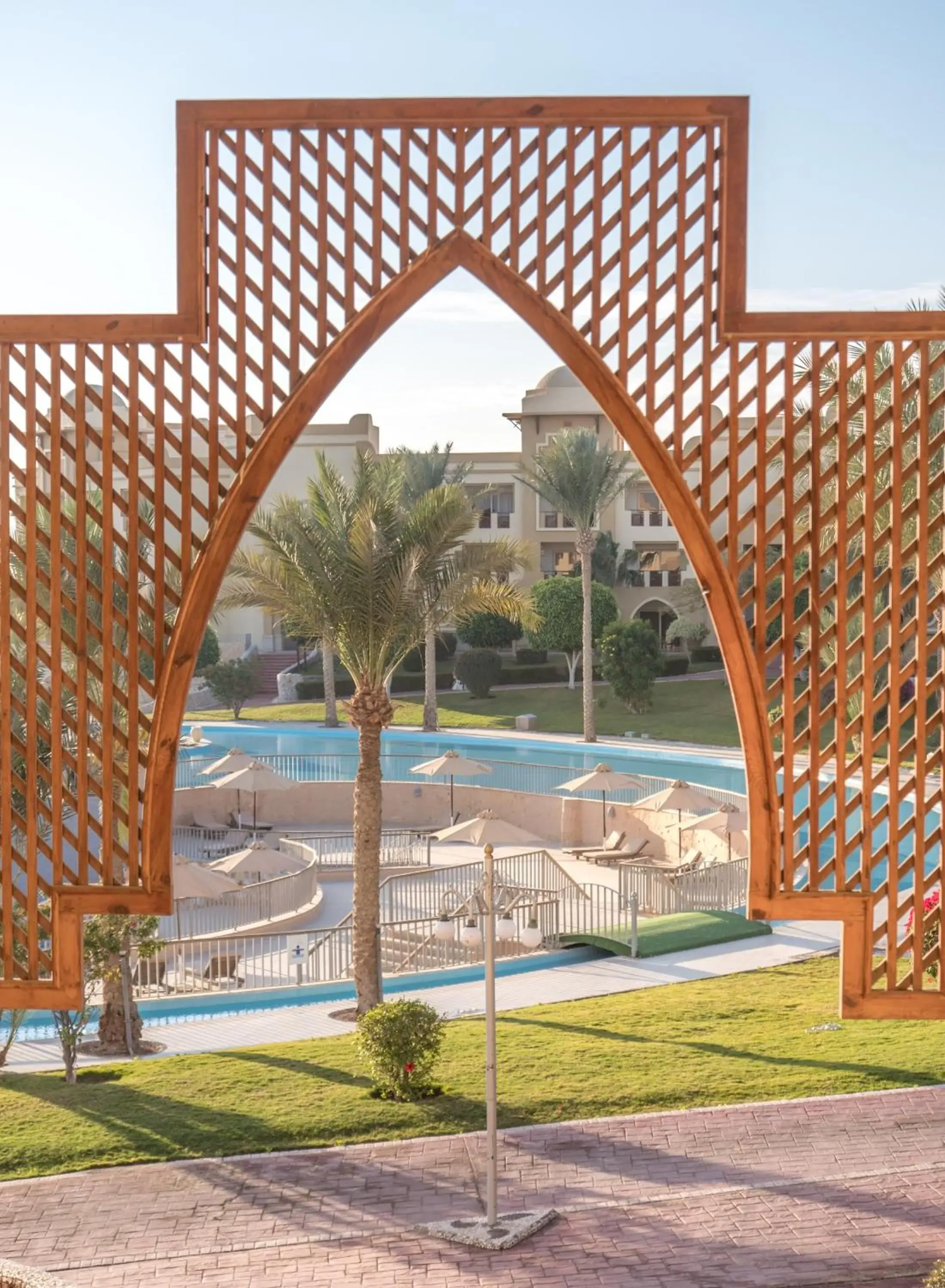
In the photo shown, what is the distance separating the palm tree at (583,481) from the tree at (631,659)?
70.4 inches

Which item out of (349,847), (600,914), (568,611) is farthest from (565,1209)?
(568,611)

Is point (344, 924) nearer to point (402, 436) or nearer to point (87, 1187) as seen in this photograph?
point (87, 1187)

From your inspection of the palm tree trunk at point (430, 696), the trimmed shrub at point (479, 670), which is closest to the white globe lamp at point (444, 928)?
the palm tree trunk at point (430, 696)

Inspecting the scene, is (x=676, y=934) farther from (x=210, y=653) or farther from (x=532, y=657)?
(x=532, y=657)

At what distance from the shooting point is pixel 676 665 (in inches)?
1676

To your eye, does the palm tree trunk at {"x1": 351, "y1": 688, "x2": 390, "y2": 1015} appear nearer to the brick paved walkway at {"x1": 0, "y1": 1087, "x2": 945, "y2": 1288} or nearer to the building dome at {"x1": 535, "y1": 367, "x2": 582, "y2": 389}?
the brick paved walkway at {"x1": 0, "y1": 1087, "x2": 945, "y2": 1288}

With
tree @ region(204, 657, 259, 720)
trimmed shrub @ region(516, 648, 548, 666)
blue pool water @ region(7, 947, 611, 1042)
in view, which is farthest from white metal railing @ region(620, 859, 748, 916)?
trimmed shrub @ region(516, 648, 548, 666)

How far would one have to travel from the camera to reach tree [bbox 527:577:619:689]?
40.5 meters

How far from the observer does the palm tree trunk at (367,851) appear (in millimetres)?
13430

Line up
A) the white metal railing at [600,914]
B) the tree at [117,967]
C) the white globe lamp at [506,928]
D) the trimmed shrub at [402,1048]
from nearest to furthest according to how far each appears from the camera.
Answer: the trimmed shrub at [402,1048]
the tree at [117,967]
the white globe lamp at [506,928]
the white metal railing at [600,914]

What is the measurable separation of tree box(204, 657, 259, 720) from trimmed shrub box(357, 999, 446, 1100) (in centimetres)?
2925

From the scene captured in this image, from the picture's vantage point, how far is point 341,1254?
22.7ft

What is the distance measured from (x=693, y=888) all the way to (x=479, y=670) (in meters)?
22.4

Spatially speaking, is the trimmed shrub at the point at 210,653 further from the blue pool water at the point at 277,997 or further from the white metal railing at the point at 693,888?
the blue pool water at the point at 277,997
